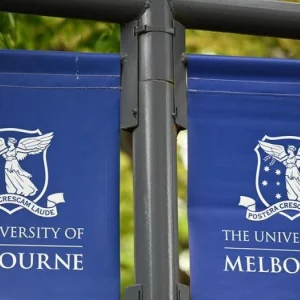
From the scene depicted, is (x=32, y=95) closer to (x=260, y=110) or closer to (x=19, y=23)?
(x=260, y=110)

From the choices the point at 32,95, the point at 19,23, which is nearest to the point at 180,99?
the point at 32,95

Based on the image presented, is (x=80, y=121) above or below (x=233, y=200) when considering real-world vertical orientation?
above

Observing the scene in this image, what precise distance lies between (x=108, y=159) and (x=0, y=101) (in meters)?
0.58

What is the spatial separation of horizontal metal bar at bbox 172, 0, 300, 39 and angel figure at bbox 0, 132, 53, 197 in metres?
0.88

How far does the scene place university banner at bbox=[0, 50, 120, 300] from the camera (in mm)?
5078

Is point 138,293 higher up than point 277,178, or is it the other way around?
point 277,178

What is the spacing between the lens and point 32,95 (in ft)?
17.8

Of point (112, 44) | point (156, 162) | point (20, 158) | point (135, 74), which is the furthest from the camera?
point (112, 44)

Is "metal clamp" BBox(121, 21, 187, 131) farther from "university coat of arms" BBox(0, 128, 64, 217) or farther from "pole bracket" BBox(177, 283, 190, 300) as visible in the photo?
"pole bracket" BBox(177, 283, 190, 300)

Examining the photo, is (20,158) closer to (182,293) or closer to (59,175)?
(59,175)

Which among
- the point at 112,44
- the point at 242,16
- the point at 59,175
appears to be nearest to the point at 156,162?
the point at 59,175

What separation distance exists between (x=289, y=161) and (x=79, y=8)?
1218 millimetres

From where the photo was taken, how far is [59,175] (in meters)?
5.28

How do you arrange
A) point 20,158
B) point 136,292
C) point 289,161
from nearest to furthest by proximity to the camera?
point 136,292
point 20,158
point 289,161
